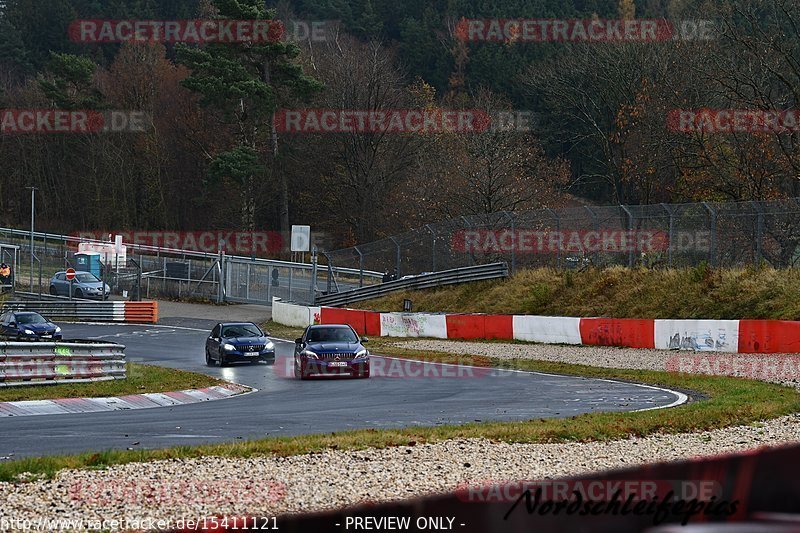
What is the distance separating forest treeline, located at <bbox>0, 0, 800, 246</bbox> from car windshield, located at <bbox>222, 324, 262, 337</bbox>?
23.2m

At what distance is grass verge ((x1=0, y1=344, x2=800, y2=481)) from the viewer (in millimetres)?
10320

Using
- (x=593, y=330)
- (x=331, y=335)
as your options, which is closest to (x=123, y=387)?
(x=331, y=335)

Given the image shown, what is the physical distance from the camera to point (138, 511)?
775cm

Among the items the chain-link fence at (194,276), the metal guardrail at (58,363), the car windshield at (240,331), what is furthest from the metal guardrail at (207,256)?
the metal guardrail at (58,363)

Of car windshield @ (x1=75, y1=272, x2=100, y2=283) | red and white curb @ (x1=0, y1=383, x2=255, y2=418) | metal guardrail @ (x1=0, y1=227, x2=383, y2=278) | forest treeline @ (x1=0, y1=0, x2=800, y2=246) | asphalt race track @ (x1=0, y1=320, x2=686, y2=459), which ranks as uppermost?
forest treeline @ (x1=0, y1=0, x2=800, y2=246)

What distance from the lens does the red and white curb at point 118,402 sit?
17453mm

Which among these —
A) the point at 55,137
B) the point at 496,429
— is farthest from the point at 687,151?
the point at 55,137

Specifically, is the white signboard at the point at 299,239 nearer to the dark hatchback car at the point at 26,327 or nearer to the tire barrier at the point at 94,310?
the tire barrier at the point at 94,310

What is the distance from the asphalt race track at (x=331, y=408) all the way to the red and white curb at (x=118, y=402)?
0.81 meters

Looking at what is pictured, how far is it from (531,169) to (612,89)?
46.1 feet

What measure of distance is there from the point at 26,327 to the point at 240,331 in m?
12.8

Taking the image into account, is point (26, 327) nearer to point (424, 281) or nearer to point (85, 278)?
point (424, 281)

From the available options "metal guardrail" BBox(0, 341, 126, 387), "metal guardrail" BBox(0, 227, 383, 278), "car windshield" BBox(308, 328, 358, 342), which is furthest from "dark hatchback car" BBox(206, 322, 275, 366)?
"metal guardrail" BBox(0, 227, 383, 278)

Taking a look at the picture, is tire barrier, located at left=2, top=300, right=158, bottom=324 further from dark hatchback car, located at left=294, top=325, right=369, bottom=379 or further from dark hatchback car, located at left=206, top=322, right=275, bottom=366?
dark hatchback car, located at left=294, top=325, right=369, bottom=379
